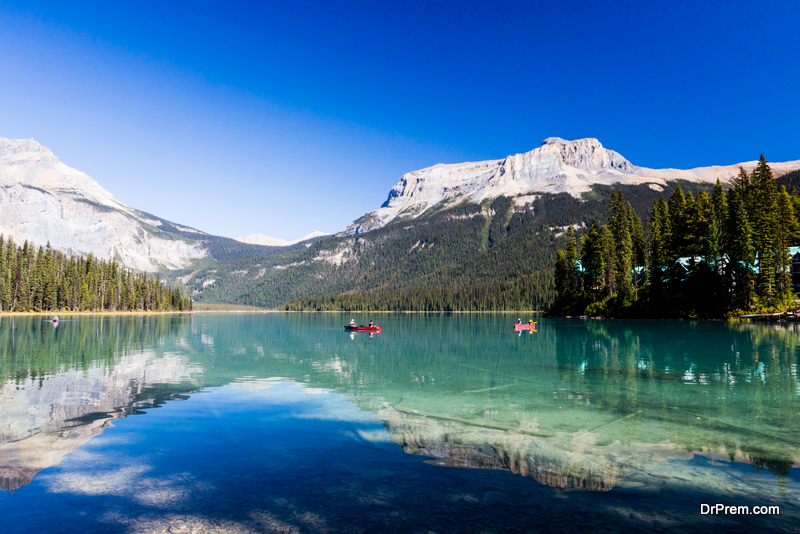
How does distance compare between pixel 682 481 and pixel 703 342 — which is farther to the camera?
pixel 703 342

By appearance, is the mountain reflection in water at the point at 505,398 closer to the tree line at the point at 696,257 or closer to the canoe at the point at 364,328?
the canoe at the point at 364,328

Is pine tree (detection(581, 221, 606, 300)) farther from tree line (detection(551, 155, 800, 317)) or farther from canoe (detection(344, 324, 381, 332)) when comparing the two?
canoe (detection(344, 324, 381, 332))

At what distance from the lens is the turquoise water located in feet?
31.1

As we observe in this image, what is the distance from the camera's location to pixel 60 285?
14638cm

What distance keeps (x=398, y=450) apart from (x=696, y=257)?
103m

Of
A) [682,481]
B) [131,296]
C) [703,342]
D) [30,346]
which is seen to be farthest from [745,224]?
[131,296]

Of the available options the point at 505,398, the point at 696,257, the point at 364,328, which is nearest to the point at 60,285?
the point at 364,328

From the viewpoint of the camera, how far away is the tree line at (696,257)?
266 feet

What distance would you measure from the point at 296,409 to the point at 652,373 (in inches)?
880

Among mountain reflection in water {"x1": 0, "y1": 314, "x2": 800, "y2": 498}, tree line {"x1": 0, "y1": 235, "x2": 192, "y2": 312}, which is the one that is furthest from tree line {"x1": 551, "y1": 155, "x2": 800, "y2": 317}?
tree line {"x1": 0, "y1": 235, "x2": 192, "y2": 312}

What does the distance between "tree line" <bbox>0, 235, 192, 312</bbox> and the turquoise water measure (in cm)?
13997

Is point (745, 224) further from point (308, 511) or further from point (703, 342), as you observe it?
point (308, 511)

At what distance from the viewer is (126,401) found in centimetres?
2150

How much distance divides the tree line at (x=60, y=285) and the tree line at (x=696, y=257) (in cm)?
15238
